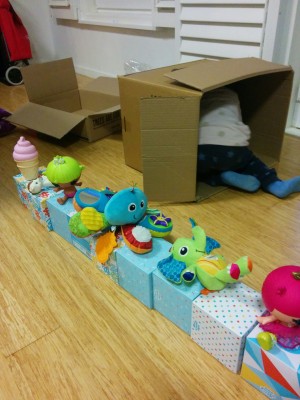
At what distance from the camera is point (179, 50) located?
5.88 feet

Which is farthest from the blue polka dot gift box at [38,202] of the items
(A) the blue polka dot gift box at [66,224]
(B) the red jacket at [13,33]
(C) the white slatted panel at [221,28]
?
(B) the red jacket at [13,33]

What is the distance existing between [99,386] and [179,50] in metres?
1.62

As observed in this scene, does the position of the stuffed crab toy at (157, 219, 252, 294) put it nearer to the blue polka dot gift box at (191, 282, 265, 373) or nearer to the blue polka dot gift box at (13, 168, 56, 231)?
the blue polka dot gift box at (191, 282, 265, 373)

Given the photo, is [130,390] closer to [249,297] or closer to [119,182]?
[249,297]

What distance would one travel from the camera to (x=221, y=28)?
5.11 feet

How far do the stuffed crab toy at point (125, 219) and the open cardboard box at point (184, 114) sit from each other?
0.85 ft

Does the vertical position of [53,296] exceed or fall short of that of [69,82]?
it falls short

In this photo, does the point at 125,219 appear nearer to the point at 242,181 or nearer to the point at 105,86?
the point at 242,181

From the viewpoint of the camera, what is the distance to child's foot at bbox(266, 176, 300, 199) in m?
1.08

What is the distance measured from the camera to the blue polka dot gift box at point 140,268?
69cm

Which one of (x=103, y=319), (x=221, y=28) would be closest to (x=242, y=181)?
(x=103, y=319)

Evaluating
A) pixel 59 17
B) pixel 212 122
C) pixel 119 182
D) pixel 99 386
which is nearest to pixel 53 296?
pixel 99 386

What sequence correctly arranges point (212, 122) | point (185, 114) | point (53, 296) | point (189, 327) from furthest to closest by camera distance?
point (212, 122) < point (185, 114) < point (53, 296) < point (189, 327)

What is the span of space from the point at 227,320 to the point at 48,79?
57.3 inches
